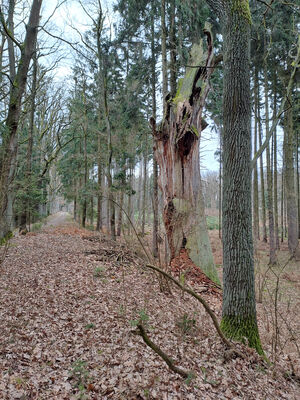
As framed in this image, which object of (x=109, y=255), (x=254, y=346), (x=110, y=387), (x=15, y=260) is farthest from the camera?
(x=109, y=255)

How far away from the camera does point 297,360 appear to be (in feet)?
12.5

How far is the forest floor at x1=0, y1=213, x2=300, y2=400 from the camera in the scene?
273 cm

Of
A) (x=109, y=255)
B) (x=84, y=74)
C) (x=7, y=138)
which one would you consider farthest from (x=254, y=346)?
(x=84, y=74)

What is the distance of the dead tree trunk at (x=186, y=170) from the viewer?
22.5ft

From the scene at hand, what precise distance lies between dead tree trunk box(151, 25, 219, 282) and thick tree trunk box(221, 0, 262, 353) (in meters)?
3.24

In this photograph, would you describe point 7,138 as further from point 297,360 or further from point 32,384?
point 297,360

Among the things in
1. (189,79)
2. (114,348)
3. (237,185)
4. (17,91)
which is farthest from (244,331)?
(17,91)

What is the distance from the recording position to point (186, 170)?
7.11 m

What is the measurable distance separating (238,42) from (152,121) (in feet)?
13.3

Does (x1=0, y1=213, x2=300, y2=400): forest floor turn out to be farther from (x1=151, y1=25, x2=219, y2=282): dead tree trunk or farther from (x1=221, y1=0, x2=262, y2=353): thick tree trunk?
(x1=151, y1=25, x2=219, y2=282): dead tree trunk

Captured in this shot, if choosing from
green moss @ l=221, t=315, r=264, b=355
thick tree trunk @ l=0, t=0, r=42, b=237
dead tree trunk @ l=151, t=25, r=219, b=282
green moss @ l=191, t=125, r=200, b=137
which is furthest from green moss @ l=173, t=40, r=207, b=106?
green moss @ l=221, t=315, r=264, b=355

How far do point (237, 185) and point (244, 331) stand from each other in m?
1.96

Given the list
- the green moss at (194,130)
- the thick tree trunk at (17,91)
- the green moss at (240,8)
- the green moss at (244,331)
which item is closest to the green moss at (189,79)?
the green moss at (194,130)

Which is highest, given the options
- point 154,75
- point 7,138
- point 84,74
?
point 84,74
